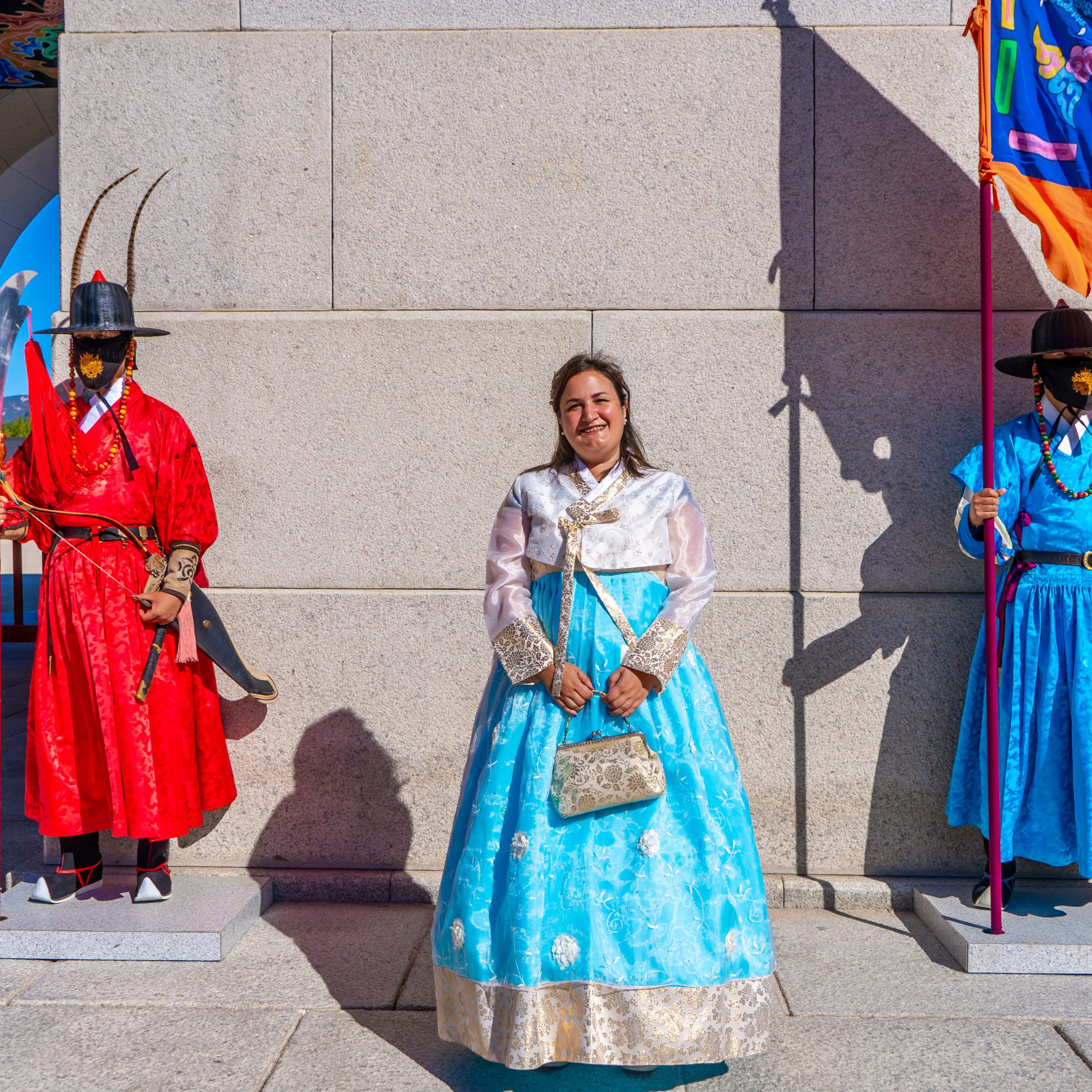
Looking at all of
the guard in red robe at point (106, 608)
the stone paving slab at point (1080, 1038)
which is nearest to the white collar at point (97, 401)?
the guard in red robe at point (106, 608)

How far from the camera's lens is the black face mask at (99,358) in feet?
12.3

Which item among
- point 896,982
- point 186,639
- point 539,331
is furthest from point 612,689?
point 539,331

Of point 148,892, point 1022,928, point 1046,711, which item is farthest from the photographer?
point 148,892

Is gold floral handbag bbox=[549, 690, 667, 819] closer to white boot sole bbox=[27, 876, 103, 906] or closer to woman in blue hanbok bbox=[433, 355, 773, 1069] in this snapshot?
woman in blue hanbok bbox=[433, 355, 773, 1069]

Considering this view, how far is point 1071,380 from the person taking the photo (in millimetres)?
3723

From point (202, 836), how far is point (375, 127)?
10.6ft

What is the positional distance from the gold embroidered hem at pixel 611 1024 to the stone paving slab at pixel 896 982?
2.32 feet

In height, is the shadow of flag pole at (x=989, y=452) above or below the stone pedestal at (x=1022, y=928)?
above

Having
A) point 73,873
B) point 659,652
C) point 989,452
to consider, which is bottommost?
point 73,873

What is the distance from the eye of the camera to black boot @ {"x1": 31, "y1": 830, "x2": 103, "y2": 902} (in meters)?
3.73

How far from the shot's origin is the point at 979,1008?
3.10 metres

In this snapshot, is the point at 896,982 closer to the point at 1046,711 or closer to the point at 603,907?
the point at 1046,711

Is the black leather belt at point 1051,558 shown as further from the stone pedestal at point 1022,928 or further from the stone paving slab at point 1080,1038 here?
the stone paving slab at point 1080,1038

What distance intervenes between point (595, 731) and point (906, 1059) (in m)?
1.36
